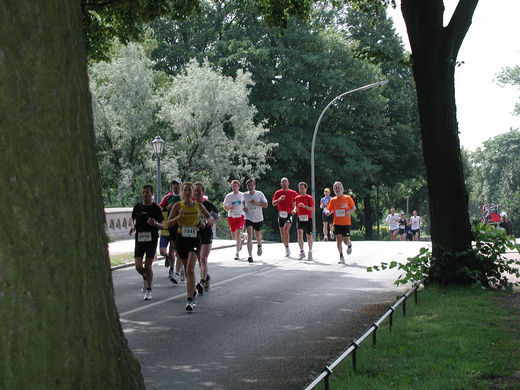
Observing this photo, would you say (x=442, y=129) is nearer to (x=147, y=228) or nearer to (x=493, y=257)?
(x=493, y=257)

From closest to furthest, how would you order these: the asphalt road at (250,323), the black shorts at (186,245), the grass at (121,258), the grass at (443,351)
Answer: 1. the grass at (443,351)
2. the asphalt road at (250,323)
3. the black shorts at (186,245)
4. the grass at (121,258)

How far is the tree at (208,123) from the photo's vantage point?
37.1 meters

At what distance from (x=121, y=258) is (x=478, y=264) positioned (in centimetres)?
1162

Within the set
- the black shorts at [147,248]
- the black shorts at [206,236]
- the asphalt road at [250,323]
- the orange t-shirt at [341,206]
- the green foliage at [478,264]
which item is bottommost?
the asphalt road at [250,323]

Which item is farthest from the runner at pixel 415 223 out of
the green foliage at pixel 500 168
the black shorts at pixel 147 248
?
the green foliage at pixel 500 168

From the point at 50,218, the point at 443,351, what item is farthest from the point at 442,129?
the point at 50,218

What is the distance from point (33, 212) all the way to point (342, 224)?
47.1 ft

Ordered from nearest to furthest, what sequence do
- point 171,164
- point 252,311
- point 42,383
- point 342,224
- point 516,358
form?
1. point 42,383
2. point 516,358
3. point 252,311
4. point 342,224
5. point 171,164

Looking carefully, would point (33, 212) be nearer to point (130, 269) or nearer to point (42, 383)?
point (42, 383)

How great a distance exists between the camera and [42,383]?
3.34m

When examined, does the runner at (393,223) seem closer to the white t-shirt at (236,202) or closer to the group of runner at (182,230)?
the white t-shirt at (236,202)

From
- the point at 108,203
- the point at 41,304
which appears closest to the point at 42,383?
the point at 41,304

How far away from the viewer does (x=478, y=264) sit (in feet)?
35.1

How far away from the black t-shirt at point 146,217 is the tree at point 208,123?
25268 millimetres
